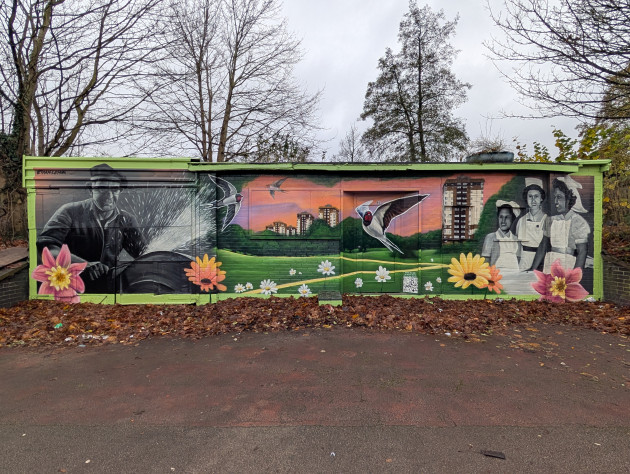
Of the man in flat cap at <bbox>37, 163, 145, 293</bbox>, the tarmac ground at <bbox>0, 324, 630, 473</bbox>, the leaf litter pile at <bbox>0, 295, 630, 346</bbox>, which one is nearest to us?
the tarmac ground at <bbox>0, 324, 630, 473</bbox>

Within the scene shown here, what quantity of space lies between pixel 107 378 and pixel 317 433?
9.15 ft

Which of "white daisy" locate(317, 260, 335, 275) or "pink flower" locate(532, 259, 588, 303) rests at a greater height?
"white daisy" locate(317, 260, 335, 275)

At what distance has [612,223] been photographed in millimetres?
8688

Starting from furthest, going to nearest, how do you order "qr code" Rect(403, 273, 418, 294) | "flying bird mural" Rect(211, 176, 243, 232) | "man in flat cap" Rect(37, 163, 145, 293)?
"qr code" Rect(403, 273, 418, 294) → "flying bird mural" Rect(211, 176, 243, 232) → "man in flat cap" Rect(37, 163, 145, 293)

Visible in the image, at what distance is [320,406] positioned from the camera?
3131 millimetres

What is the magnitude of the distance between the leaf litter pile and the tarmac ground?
0.48 metres

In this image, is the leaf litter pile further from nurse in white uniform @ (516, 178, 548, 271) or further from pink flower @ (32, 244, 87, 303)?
nurse in white uniform @ (516, 178, 548, 271)

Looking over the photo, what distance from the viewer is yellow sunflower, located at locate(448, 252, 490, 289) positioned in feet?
23.2

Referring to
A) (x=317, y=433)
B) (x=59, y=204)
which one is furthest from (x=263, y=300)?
(x=59, y=204)

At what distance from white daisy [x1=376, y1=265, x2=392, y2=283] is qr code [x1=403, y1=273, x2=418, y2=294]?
0.38 m

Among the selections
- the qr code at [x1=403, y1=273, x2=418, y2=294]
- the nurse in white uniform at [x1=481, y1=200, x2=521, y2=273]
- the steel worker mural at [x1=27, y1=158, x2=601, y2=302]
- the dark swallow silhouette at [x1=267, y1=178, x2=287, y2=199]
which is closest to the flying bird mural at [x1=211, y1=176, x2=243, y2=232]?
the steel worker mural at [x1=27, y1=158, x2=601, y2=302]

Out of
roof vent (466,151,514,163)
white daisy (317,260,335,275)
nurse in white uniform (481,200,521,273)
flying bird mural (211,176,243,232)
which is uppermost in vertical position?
roof vent (466,151,514,163)

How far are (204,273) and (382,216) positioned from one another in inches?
165

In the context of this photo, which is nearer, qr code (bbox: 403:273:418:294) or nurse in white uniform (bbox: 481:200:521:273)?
nurse in white uniform (bbox: 481:200:521:273)
